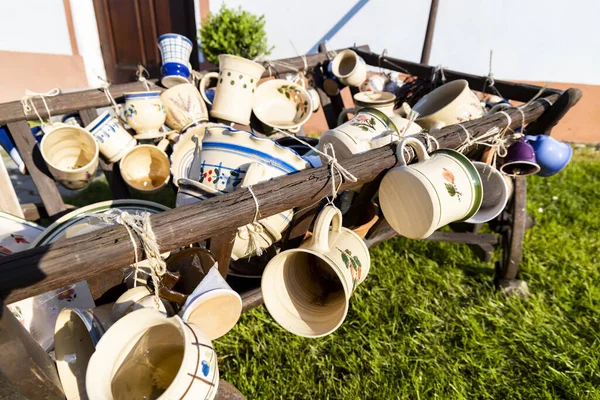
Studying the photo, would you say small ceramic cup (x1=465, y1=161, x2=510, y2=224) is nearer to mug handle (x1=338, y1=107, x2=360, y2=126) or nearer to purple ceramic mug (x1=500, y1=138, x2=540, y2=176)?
purple ceramic mug (x1=500, y1=138, x2=540, y2=176)

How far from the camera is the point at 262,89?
75.7 inches

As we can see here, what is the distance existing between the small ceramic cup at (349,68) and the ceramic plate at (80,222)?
4.25ft

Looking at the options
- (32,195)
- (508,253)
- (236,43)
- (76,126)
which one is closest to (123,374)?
(76,126)

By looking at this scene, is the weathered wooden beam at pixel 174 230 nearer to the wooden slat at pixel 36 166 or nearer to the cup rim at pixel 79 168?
the cup rim at pixel 79 168

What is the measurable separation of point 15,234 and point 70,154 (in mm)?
498

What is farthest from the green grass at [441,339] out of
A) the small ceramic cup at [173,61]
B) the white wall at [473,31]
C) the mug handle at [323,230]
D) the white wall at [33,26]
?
the white wall at [33,26]

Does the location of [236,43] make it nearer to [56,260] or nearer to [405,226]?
[405,226]

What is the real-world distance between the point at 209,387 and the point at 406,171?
676mm

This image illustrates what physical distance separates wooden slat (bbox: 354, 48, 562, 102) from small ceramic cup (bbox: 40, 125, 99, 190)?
1668 millimetres

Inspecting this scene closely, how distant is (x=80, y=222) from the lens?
128 cm

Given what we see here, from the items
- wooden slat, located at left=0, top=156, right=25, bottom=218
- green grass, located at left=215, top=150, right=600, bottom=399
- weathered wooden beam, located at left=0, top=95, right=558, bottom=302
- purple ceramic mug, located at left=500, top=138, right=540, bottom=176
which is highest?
weathered wooden beam, located at left=0, top=95, right=558, bottom=302

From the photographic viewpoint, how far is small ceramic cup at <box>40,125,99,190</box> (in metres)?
1.51

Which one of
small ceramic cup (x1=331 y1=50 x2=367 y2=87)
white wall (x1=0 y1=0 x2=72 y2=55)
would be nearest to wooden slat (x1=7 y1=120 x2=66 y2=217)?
small ceramic cup (x1=331 y1=50 x2=367 y2=87)

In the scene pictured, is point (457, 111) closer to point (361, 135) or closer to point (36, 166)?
point (361, 135)
